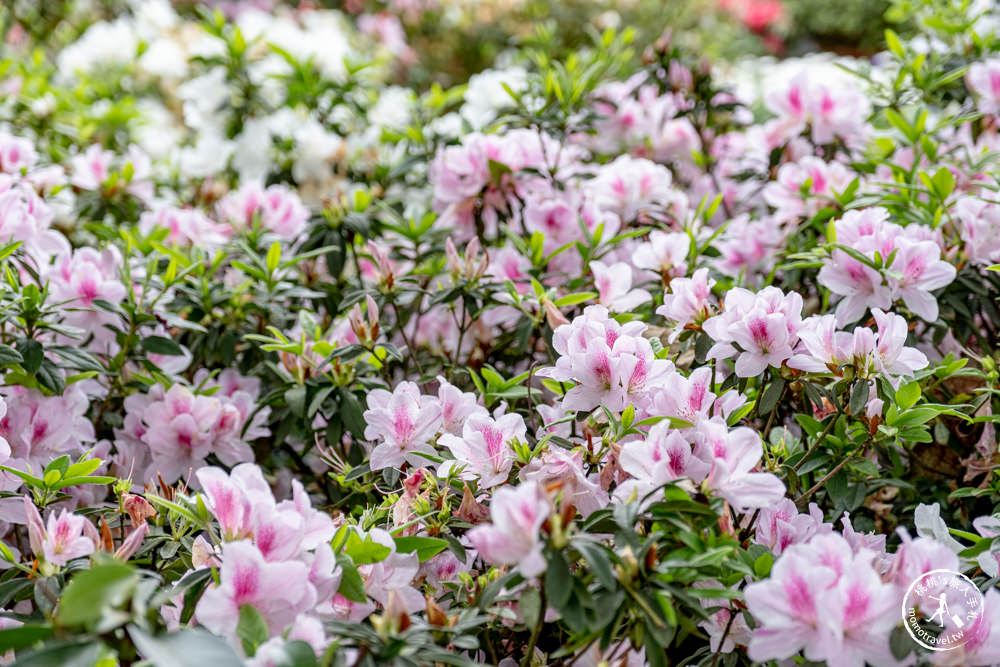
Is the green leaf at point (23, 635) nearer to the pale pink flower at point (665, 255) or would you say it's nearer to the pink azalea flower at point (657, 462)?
the pink azalea flower at point (657, 462)

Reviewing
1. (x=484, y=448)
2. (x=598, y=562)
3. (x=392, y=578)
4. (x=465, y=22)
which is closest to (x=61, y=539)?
(x=392, y=578)

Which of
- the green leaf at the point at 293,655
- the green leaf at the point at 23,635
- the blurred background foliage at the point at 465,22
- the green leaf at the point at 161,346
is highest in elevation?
the green leaf at the point at 23,635

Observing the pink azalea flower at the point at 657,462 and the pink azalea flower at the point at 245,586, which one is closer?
the pink azalea flower at the point at 245,586

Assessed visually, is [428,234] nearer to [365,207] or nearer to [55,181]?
[365,207]

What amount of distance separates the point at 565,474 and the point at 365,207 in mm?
904

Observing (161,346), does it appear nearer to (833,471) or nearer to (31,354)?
(31,354)

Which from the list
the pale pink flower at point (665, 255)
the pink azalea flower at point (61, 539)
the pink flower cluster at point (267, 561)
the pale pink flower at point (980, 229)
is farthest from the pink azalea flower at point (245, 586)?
the pale pink flower at point (980, 229)

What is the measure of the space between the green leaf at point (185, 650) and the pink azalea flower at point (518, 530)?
224 millimetres

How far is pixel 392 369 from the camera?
1621 mm

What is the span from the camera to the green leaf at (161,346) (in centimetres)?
135

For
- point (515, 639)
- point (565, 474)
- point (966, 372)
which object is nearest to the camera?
point (565, 474)

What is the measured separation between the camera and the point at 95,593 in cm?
64

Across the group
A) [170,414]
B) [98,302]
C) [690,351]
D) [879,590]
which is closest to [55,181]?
[98,302]

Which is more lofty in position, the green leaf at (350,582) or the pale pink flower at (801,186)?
the green leaf at (350,582)
